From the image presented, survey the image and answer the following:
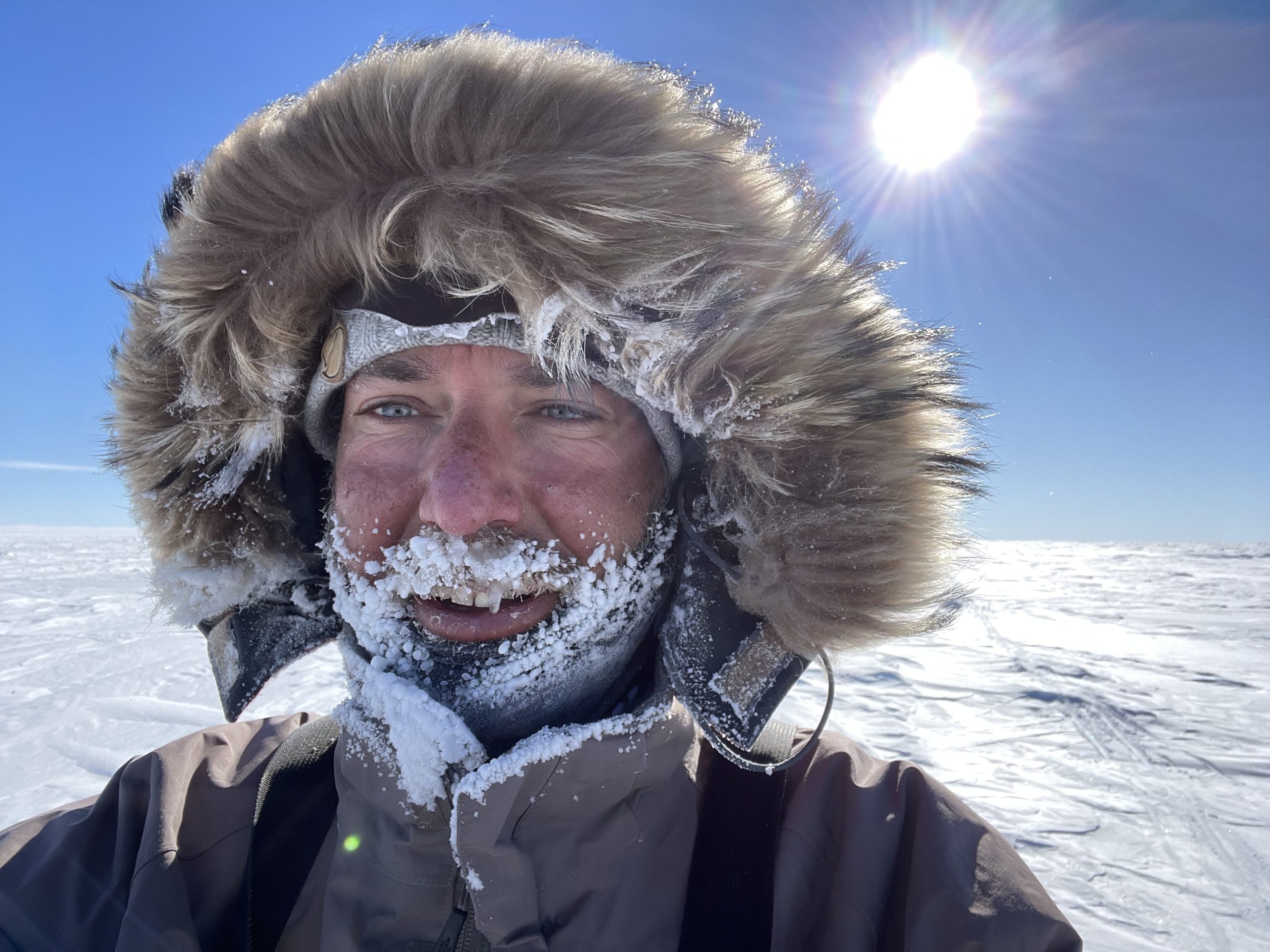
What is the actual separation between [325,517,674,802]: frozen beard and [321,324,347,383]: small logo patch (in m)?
0.44

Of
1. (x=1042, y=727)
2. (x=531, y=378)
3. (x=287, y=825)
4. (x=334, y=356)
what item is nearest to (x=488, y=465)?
(x=531, y=378)

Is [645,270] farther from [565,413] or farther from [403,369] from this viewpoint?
[403,369]

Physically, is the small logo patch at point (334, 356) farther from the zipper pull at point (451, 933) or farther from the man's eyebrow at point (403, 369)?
the zipper pull at point (451, 933)

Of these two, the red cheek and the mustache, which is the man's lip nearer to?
the mustache

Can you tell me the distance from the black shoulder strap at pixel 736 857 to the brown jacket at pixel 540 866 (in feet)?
0.10

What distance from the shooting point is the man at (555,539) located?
1.06m

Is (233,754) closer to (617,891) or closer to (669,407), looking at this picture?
(617,891)

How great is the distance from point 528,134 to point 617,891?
1382mm

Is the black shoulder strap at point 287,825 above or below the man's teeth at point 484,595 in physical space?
below

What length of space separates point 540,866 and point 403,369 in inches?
38.0

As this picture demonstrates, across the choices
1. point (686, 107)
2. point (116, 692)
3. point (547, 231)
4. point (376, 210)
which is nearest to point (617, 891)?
point (547, 231)

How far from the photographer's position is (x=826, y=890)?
1.10m

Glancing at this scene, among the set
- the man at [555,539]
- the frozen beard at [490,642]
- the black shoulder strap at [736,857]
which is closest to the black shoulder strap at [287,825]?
the man at [555,539]

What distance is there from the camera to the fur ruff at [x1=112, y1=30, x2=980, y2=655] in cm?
112
